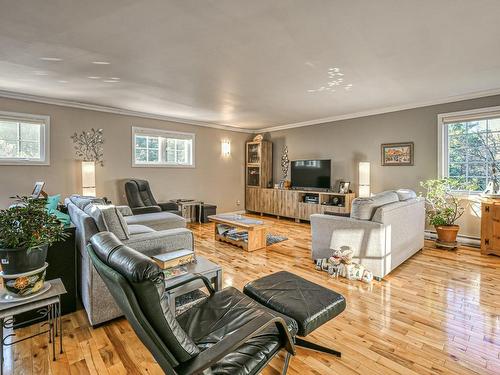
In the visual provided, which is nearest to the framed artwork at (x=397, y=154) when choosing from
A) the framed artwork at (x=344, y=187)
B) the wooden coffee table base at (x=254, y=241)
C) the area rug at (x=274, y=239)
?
the framed artwork at (x=344, y=187)

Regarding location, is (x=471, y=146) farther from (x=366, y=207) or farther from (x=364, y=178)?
(x=366, y=207)

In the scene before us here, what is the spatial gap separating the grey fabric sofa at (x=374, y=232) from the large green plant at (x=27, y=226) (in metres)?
2.81

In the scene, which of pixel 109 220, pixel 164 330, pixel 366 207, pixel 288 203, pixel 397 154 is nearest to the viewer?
pixel 164 330

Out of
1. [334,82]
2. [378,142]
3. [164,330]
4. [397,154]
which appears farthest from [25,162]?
[397,154]

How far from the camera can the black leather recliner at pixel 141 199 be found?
200 inches

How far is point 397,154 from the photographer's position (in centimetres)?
527

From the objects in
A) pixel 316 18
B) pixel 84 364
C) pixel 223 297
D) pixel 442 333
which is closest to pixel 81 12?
pixel 316 18

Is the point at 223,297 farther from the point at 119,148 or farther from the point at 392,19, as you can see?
the point at 119,148

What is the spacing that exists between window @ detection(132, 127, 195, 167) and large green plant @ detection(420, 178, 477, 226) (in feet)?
16.3

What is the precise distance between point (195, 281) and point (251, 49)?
2265mm

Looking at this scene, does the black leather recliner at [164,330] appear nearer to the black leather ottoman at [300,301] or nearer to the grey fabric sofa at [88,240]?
the black leather ottoman at [300,301]

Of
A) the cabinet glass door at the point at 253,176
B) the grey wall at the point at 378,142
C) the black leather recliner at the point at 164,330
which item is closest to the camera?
the black leather recliner at the point at 164,330

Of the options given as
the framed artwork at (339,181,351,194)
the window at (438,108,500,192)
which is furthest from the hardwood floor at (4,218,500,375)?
the framed artwork at (339,181,351,194)

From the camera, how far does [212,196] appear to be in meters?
7.09
